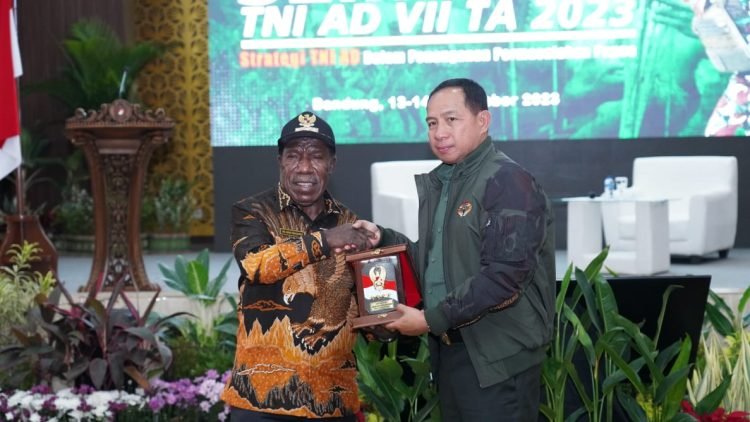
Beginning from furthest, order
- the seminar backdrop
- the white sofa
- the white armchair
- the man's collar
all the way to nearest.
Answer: the seminar backdrop, the white armchair, the white sofa, the man's collar

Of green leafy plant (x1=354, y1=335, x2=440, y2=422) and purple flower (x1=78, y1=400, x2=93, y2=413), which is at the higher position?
green leafy plant (x1=354, y1=335, x2=440, y2=422)

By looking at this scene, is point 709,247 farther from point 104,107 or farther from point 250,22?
point 104,107

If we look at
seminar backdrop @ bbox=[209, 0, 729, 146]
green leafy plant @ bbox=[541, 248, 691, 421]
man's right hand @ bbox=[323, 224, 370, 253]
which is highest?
seminar backdrop @ bbox=[209, 0, 729, 146]

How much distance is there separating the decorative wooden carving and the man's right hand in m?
3.86

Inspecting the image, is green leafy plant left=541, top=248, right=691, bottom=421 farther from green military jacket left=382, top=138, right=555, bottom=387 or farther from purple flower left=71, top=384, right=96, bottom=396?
purple flower left=71, top=384, right=96, bottom=396

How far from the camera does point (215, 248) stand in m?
11.1

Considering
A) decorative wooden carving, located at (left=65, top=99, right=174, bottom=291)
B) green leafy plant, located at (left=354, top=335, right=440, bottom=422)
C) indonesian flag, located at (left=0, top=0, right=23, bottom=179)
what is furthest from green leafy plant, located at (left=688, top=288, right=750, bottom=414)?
indonesian flag, located at (left=0, top=0, right=23, bottom=179)

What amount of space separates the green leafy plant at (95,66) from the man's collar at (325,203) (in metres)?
8.72

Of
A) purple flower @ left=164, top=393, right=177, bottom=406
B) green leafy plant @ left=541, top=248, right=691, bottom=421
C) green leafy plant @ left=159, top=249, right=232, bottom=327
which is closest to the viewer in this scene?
green leafy plant @ left=541, top=248, right=691, bottom=421

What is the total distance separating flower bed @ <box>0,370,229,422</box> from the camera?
3326 mm

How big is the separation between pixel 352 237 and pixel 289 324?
0.76ft

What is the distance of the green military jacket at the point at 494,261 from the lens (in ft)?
6.41

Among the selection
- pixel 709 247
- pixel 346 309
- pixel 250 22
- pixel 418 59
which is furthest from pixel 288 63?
pixel 346 309

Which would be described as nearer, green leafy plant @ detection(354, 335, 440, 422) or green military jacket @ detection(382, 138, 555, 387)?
green military jacket @ detection(382, 138, 555, 387)
